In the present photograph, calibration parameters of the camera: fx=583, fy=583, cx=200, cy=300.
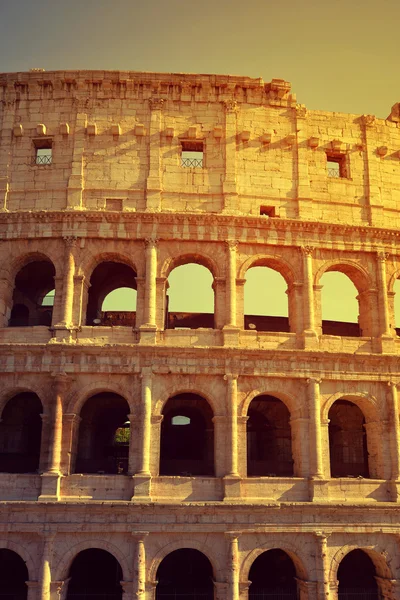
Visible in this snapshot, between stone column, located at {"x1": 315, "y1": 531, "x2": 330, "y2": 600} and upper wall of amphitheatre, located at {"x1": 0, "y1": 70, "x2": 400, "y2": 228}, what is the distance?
33.9 feet

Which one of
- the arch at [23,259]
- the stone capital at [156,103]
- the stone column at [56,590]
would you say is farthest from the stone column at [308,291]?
the stone column at [56,590]

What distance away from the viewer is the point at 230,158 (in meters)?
20.5

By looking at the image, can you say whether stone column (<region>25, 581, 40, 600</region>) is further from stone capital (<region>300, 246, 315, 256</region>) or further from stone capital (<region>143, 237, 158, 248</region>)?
stone capital (<region>300, 246, 315, 256</region>)

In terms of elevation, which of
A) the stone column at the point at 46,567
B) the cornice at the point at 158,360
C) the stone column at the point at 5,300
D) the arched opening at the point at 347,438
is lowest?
the stone column at the point at 46,567

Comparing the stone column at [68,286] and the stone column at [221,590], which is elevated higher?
the stone column at [68,286]

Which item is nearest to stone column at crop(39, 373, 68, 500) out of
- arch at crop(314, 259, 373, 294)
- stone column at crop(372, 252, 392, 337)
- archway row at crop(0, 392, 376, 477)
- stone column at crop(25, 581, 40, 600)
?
archway row at crop(0, 392, 376, 477)

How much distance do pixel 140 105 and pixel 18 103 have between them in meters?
4.44

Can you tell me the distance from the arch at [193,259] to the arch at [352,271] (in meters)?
3.47

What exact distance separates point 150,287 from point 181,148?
532cm

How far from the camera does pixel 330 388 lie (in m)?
18.8

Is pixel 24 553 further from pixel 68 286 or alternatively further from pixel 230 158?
pixel 230 158

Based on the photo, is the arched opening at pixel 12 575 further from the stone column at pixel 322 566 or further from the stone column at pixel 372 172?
the stone column at pixel 372 172

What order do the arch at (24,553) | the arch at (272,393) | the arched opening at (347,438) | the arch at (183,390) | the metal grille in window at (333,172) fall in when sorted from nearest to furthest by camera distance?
the arch at (24,553)
the arch at (183,390)
the arch at (272,393)
the arched opening at (347,438)
the metal grille in window at (333,172)

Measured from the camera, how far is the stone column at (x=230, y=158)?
65.6 feet
